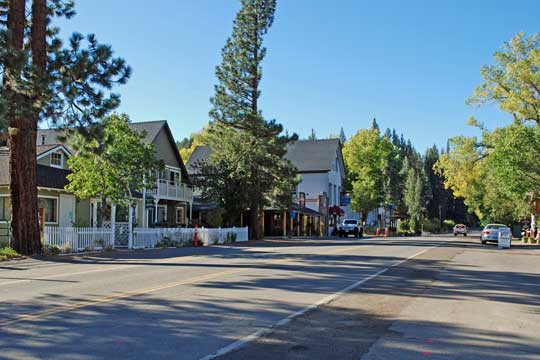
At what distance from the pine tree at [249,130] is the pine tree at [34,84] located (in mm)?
20016

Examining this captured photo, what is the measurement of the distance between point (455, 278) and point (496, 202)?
148ft

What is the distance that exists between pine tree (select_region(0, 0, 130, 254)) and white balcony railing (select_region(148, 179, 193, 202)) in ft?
61.6

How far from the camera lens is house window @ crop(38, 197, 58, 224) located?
31.6 metres

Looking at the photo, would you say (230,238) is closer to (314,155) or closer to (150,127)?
(150,127)

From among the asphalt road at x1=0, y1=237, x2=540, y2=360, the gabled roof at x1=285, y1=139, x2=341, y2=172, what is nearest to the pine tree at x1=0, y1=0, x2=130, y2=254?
the asphalt road at x1=0, y1=237, x2=540, y2=360

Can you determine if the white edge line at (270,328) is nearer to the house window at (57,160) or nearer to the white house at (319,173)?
the house window at (57,160)

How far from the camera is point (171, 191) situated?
145ft

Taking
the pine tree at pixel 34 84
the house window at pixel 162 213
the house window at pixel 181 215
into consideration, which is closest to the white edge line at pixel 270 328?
the pine tree at pixel 34 84

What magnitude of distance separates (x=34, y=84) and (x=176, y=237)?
15180 millimetres

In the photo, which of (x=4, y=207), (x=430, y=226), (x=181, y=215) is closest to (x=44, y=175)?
(x=4, y=207)

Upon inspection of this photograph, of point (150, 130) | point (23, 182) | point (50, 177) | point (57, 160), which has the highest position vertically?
point (150, 130)

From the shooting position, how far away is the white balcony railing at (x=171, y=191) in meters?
42.1

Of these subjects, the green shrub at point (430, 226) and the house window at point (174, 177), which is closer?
the house window at point (174, 177)

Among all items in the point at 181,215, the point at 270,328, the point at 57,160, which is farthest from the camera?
the point at 181,215
